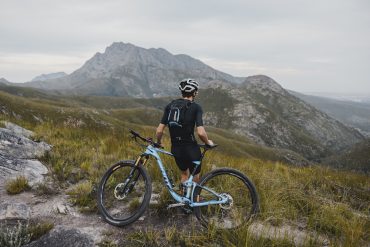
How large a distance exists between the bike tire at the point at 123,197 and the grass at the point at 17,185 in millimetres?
2068

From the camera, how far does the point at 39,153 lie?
9922 mm

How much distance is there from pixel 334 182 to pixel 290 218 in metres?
4.48

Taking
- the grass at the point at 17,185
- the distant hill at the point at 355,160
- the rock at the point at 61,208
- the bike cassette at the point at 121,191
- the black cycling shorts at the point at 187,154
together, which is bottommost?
A: the distant hill at the point at 355,160

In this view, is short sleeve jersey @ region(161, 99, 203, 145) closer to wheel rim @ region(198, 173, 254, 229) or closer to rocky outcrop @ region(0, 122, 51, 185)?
wheel rim @ region(198, 173, 254, 229)

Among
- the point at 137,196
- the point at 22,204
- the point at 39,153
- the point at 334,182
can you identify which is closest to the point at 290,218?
the point at 137,196

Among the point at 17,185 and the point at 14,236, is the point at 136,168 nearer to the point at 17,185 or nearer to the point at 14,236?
the point at 14,236

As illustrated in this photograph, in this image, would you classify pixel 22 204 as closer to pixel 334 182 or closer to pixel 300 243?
pixel 300 243

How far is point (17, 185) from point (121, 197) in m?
2.81

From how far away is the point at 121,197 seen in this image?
6.82m

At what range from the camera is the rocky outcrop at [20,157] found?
8.42 meters

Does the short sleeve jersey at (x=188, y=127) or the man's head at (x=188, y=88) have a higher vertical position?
the man's head at (x=188, y=88)

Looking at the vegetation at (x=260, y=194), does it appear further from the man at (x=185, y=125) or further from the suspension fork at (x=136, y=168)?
the man at (x=185, y=125)

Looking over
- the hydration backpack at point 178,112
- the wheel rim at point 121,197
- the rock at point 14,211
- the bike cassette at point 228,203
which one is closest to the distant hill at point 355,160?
the bike cassette at point 228,203

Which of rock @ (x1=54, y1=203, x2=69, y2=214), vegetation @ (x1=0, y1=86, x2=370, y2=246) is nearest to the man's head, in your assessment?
vegetation @ (x1=0, y1=86, x2=370, y2=246)
